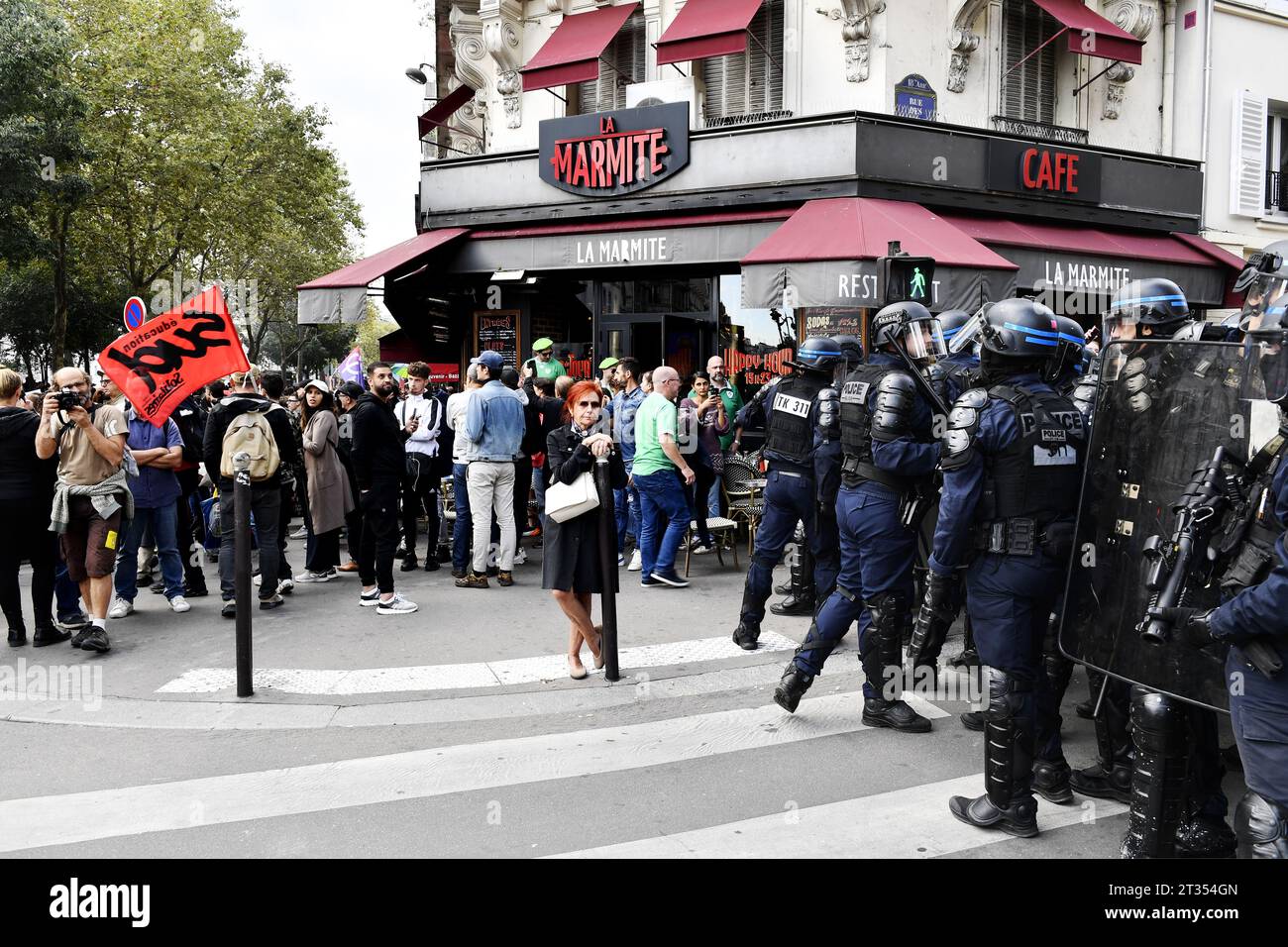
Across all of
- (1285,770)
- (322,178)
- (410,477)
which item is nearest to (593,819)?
(1285,770)

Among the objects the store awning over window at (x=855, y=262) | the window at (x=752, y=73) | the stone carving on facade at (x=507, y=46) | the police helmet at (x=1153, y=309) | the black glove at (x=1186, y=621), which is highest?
the stone carving on facade at (x=507, y=46)

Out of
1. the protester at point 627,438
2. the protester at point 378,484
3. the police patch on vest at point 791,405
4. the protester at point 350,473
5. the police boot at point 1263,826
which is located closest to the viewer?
the police boot at point 1263,826

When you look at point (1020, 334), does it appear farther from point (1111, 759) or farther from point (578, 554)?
point (578, 554)

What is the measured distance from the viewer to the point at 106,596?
716 cm

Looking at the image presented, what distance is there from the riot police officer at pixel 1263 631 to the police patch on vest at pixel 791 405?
3667 millimetres

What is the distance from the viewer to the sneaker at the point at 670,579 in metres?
9.16

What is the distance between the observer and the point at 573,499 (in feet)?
20.3

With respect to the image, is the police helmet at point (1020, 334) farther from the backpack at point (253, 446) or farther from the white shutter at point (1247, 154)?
the white shutter at point (1247, 154)

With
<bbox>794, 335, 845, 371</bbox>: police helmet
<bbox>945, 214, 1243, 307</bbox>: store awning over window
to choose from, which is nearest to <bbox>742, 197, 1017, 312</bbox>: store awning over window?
<bbox>945, 214, 1243, 307</bbox>: store awning over window

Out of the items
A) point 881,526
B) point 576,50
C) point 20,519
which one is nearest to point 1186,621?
point 881,526

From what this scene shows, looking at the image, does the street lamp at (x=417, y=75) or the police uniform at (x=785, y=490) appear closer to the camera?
the police uniform at (x=785, y=490)

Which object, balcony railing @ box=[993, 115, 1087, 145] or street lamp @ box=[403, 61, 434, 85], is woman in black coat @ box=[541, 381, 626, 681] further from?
street lamp @ box=[403, 61, 434, 85]

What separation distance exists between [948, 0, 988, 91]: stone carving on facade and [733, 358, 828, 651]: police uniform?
8.13 metres

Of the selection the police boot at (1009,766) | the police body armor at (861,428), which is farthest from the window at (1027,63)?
the police boot at (1009,766)
